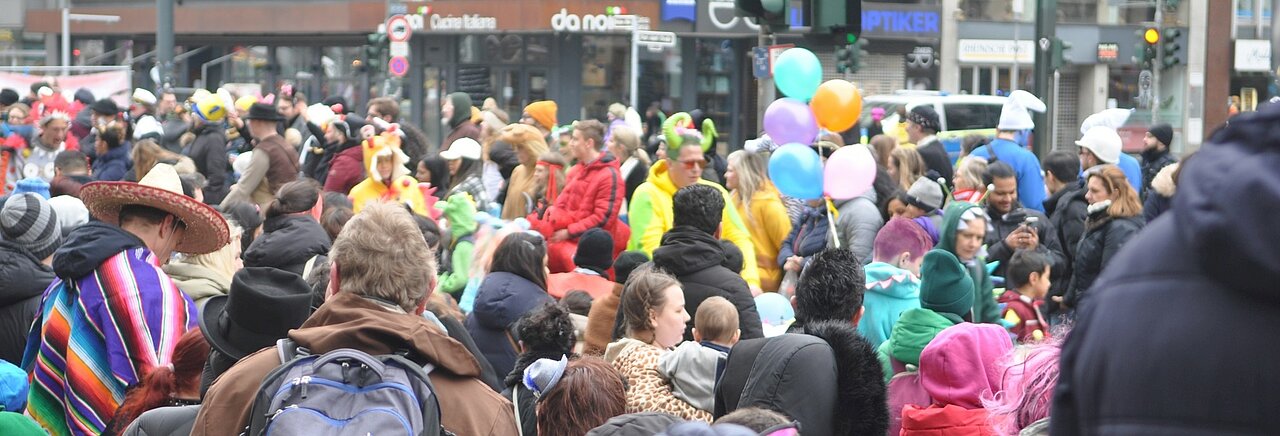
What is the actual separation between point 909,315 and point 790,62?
3.63 m

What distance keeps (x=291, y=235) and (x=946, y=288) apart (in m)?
3.21

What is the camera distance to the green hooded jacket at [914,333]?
5051 millimetres

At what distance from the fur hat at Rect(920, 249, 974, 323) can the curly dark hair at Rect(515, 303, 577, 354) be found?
56.0 inches

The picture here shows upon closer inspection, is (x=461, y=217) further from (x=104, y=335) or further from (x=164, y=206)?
(x=104, y=335)

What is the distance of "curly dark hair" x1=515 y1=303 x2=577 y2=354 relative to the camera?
511 cm

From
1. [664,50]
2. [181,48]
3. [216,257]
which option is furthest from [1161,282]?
[181,48]

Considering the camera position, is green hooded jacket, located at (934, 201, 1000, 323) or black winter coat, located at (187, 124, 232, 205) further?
black winter coat, located at (187, 124, 232, 205)

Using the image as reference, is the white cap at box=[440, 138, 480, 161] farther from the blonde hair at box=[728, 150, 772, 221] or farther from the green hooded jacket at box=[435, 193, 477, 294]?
the blonde hair at box=[728, 150, 772, 221]

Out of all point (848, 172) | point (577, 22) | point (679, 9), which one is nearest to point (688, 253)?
point (848, 172)

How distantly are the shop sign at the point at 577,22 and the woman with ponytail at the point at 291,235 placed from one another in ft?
85.3

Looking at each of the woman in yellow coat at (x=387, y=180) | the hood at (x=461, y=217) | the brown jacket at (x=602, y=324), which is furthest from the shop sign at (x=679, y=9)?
the brown jacket at (x=602, y=324)

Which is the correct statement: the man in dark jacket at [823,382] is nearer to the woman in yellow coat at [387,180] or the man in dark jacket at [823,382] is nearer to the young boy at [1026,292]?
the young boy at [1026,292]

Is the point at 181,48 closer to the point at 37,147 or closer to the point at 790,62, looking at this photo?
the point at 37,147

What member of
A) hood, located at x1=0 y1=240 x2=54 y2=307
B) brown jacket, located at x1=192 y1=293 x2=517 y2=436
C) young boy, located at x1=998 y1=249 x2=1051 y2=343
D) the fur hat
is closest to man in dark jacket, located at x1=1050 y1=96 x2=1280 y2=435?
brown jacket, located at x1=192 y1=293 x2=517 y2=436
